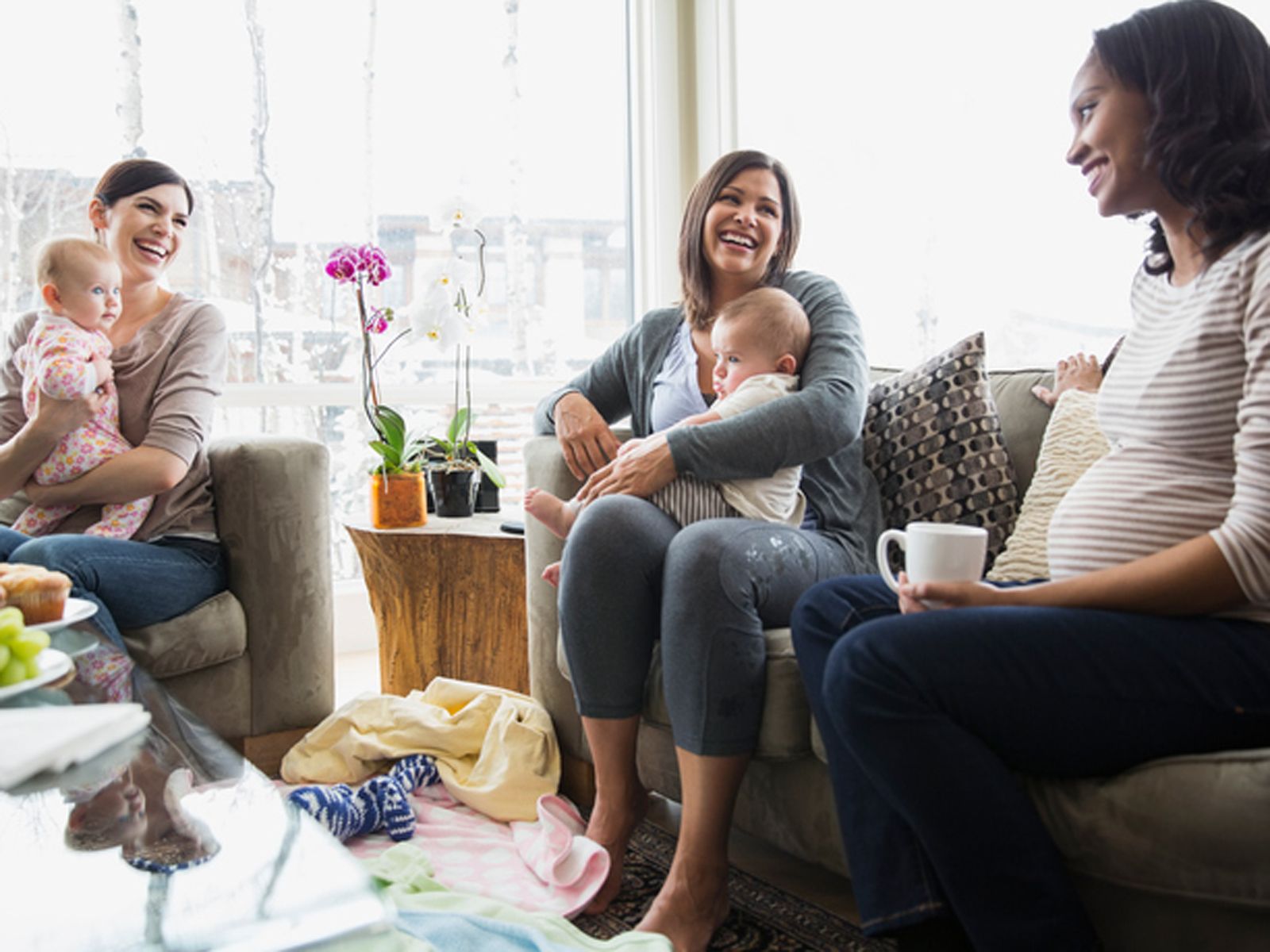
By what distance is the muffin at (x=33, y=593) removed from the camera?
1.35 metres

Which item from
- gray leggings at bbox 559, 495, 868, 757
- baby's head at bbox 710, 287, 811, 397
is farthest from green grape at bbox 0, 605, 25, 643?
baby's head at bbox 710, 287, 811, 397

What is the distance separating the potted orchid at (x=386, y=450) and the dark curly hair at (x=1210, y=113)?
160 cm

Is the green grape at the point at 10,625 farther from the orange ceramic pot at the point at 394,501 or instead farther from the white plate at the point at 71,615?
Answer: the orange ceramic pot at the point at 394,501

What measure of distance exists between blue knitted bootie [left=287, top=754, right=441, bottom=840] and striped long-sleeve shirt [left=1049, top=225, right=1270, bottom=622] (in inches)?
45.9

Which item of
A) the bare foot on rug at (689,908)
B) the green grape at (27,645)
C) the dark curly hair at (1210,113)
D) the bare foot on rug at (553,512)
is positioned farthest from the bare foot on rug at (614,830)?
the dark curly hair at (1210,113)

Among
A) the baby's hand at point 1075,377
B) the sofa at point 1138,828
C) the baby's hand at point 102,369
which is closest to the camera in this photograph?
the sofa at point 1138,828

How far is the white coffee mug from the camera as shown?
1200 mm

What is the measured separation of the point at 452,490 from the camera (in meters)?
2.51

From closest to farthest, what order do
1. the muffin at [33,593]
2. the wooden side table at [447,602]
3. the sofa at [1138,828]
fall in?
the sofa at [1138,828] < the muffin at [33,593] < the wooden side table at [447,602]

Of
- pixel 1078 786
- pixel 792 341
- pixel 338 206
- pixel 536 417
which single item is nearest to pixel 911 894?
pixel 1078 786

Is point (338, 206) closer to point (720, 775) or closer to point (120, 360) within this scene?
point (120, 360)

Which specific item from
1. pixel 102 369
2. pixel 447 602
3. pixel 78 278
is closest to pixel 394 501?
pixel 447 602

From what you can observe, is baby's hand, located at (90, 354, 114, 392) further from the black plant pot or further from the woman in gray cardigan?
the woman in gray cardigan

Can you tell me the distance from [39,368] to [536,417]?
918 millimetres
